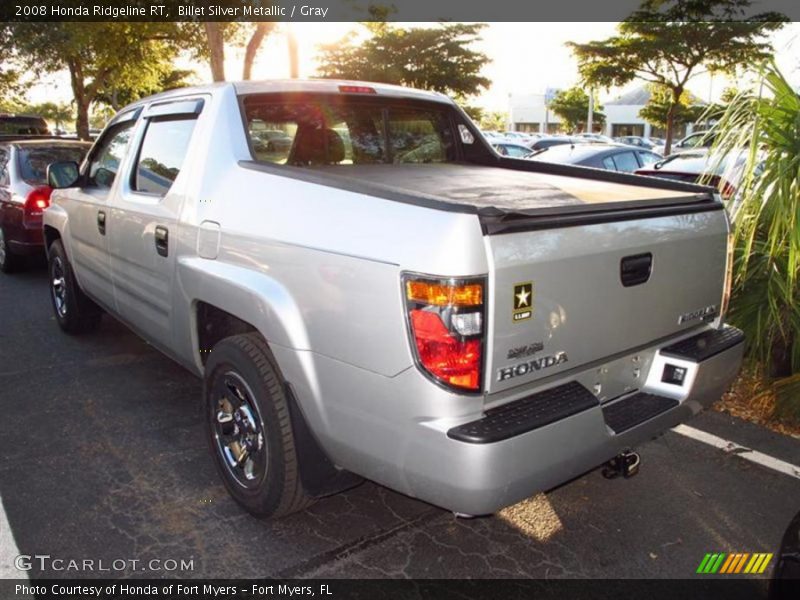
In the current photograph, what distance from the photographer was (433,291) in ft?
7.16

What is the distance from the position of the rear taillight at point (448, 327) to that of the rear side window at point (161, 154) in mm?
1940

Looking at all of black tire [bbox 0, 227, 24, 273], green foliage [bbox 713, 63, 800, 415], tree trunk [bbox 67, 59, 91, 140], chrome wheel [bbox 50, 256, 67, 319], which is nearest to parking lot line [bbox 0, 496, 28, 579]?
chrome wheel [bbox 50, 256, 67, 319]

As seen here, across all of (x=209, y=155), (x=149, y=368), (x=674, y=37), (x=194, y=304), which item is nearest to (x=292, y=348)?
(x=194, y=304)

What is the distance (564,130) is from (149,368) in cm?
7342

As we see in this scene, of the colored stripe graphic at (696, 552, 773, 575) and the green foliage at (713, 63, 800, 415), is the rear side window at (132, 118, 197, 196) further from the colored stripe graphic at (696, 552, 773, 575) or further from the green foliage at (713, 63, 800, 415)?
the green foliage at (713, 63, 800, 415)

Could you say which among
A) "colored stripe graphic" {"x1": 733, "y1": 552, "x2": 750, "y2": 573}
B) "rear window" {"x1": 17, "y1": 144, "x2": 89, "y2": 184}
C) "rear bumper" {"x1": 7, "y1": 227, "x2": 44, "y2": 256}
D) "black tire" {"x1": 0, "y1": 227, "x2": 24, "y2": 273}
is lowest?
"colored stripe graphic" {"x1": 733, "y1": 552, "x2": 750, "y2": 573}

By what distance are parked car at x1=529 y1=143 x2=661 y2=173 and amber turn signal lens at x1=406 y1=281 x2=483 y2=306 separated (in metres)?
9.25

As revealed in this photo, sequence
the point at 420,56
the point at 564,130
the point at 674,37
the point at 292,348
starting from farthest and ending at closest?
the point at 564,130 < the point at 420,56 < the point at 674,37 < the point at 292,348

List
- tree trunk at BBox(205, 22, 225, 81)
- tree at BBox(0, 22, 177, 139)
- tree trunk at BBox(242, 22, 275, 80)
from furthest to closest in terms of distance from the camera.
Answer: tree at BBox(0, 22, 177, 139)
tree trunk at BBox(242, 22, 275, 80)
tree trunk at BBox(205, 22, 225, 81)

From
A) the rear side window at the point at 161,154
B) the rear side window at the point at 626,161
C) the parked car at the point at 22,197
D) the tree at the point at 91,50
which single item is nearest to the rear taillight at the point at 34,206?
the parked car at the point at 22,197

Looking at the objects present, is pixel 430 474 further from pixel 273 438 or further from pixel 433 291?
pixel 273 438

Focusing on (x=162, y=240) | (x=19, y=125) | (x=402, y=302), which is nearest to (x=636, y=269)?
(x=402, y=302)

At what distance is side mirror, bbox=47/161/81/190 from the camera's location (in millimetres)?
5098

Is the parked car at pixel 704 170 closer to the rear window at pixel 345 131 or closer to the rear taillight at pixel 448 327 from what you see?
the rear window at pixel 345 131
